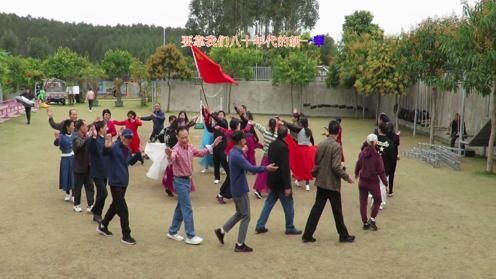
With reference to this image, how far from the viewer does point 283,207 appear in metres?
7.78

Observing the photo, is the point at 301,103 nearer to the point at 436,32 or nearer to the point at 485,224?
the point at 436,32

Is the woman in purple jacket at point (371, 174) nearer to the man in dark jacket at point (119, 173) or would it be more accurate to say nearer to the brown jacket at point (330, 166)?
the brown jacket at point (330, 166)

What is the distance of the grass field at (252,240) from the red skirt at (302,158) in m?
0.46

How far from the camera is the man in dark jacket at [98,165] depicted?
8195mm

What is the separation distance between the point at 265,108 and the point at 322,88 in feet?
13.6

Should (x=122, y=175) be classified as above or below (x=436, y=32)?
below

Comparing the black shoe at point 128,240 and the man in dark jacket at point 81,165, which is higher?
the man in dark jacket at point 81,165

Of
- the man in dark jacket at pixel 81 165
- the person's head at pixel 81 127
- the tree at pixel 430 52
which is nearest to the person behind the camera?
the man in dark jacket at pixel 81 165

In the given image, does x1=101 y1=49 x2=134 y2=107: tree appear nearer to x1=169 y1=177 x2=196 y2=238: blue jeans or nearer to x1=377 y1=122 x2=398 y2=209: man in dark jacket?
x1=377 y1=122 x2=398 y2=209: man in dark jacket

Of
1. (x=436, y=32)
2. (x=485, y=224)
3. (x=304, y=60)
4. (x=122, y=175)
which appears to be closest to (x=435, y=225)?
(x=485, y=224)

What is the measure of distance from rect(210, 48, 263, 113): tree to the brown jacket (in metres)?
26.6

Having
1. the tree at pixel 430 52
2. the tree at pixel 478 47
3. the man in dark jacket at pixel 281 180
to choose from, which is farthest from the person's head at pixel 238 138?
the tree at pixel 430 52

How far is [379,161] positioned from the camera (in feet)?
26.4

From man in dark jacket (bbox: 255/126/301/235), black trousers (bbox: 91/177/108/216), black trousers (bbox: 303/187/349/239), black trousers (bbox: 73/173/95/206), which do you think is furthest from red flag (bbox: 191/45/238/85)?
black trousers (bbox: 303/187/349/239)
